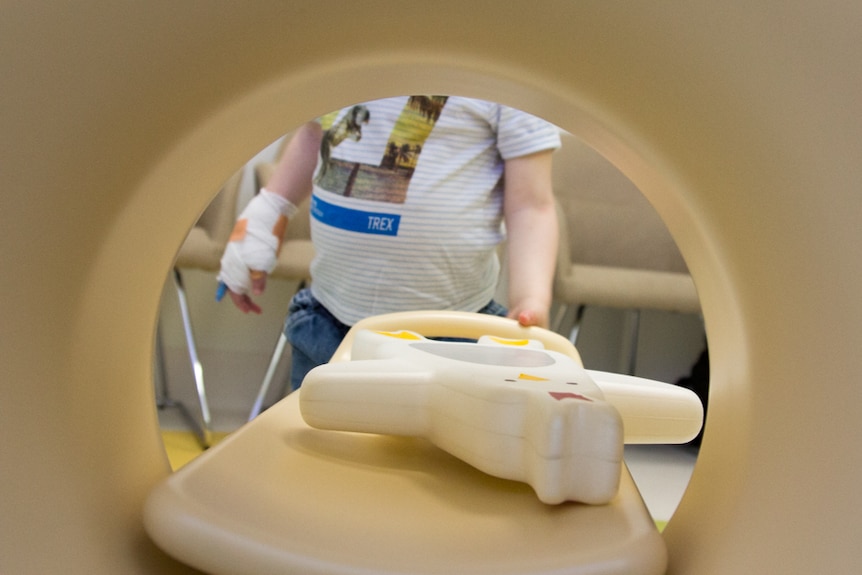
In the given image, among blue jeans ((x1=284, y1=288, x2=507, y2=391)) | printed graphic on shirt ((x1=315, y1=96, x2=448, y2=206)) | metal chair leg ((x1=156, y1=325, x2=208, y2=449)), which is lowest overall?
metal chair leg ((x1=156, y1=325, x2=208, y2=449))

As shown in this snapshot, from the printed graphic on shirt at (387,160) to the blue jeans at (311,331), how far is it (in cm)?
17

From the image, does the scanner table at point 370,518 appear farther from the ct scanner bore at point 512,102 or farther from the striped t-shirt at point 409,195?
the striped t-shirt at point 409,195

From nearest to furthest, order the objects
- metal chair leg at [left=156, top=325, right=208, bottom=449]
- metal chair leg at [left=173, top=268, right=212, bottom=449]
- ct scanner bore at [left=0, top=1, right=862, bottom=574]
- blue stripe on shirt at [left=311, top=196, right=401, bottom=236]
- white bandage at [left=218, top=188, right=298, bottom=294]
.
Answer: ct scanner bore at [left=0, top=1, right=862, bottom=574], blue stripe on shirt at [left=311, top=196, right=401, bottom=236], white bandage at [left=218, top=188, right=298, bottom=294], metal chair leg at [left=173, top=268, right=212, bottom=449], metal chair leg at [left=156, top=325, right=208, bottom=449]

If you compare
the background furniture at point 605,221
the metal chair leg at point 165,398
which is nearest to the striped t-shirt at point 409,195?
the background furniture at point 605,221

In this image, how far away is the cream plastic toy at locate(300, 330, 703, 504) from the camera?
1.04ft

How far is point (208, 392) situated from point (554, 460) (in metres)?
1.76

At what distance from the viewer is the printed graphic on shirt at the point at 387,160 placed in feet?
2.82

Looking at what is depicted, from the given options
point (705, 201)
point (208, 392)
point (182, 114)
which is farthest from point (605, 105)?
point (208, 392)

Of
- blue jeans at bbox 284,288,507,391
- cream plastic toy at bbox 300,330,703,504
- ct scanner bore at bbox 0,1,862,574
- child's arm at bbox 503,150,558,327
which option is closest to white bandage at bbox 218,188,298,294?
blue jeans at bbox 284,288,507,391

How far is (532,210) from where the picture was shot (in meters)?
0.93

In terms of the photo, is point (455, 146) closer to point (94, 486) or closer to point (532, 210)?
point (532, 210)

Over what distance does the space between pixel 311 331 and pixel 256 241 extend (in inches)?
5.2

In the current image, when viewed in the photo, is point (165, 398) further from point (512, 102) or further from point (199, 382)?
point (512, 102)

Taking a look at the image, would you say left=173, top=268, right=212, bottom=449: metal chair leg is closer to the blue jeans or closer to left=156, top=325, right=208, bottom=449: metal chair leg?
left=156, top=325, right=208, bottom=449: metal chair leg
